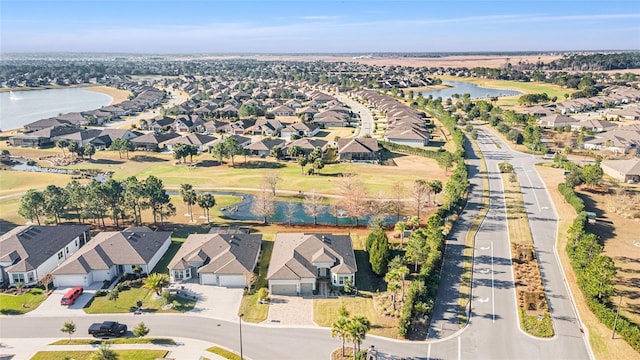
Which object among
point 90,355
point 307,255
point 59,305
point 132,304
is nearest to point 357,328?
point 307,255

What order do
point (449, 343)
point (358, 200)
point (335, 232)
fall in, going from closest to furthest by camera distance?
point (449, 343), point (335, 232), point (358, 200)

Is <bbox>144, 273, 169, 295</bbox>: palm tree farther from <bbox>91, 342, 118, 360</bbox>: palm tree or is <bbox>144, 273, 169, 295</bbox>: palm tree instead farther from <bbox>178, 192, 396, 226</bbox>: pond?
<bbox>178, 192, 396, 226</bbox>: pond

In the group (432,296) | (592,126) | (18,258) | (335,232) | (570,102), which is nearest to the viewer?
(432,296)

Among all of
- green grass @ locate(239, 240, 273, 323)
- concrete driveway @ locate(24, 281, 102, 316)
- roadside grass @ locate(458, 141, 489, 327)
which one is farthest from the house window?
roadside grass @ locate(458, 141, 489, 327)

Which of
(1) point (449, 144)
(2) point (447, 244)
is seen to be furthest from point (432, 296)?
(1) point (449, 144)

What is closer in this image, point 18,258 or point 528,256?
point 18,258

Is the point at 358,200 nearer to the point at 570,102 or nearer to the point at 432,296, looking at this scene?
the point at 432,296

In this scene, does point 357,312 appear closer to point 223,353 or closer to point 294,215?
point 223,353
